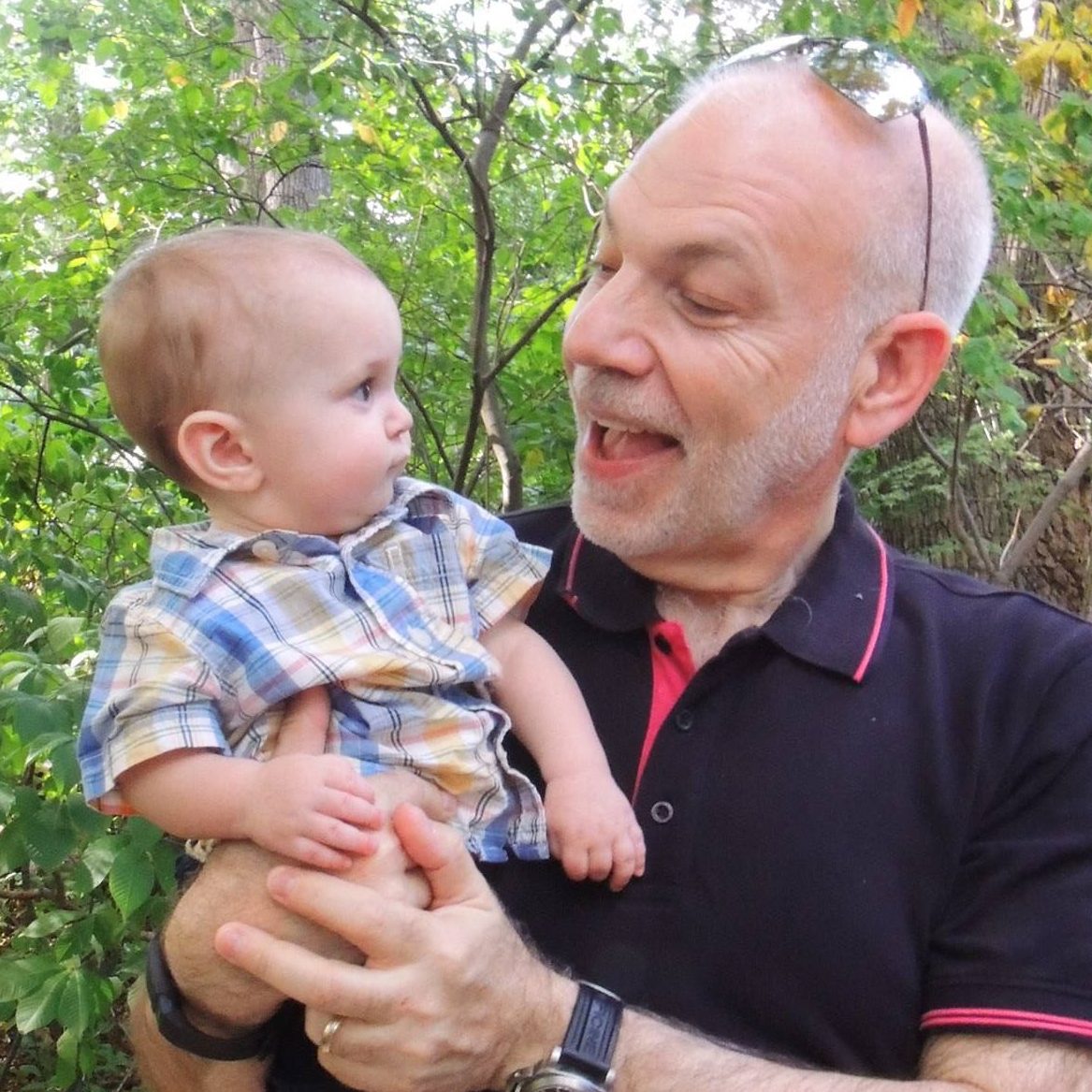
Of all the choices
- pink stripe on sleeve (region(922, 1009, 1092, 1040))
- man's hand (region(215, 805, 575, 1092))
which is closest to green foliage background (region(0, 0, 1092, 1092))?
man's hand (region(215, 805, 575, 1092))

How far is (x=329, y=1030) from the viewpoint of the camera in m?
1.44

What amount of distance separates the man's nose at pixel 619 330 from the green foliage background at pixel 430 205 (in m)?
1.67

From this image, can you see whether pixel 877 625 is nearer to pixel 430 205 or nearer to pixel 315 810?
pixel 315 810

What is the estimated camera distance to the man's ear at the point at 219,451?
1580 mm

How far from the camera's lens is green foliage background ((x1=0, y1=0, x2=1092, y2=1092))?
357cm

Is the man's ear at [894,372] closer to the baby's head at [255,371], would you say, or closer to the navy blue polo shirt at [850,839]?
the navy blue polo shirt at [850,839]

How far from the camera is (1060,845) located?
1.60m

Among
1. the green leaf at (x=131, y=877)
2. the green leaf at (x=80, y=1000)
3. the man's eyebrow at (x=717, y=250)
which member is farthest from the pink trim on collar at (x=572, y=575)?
the green leaf at (x=80, y=1000)

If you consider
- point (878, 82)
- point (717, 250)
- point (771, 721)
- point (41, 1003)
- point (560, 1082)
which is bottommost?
point (41, 1003)

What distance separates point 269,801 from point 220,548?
39 centimetres

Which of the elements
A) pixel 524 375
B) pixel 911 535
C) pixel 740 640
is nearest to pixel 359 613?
pixel 740 640

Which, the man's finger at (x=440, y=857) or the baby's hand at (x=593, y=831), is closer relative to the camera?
the man's finger at (x=440, y=857)

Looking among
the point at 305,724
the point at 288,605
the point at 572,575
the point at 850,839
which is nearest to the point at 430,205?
the point at 572,575

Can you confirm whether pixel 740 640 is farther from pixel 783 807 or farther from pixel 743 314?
pixel 743 314
